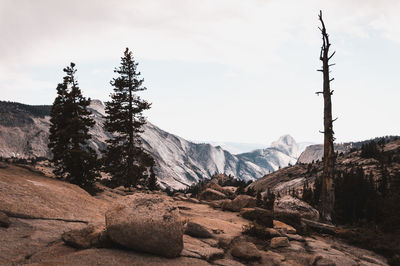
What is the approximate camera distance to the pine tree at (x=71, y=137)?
23812 millimetres

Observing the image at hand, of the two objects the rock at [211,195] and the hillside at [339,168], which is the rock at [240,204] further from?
the hillside at [339,168]

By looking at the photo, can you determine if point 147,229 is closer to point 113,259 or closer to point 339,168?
point 113,259

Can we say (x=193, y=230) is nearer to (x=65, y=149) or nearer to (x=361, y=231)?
(x=361, y=231)

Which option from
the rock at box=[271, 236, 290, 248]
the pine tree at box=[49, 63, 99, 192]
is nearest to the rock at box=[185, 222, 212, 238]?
the rock at box=[271, 236, 290, 248]

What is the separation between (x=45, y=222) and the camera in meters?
8.70

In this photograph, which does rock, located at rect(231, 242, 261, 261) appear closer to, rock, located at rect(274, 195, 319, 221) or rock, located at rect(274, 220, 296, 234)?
rock, located at rect(274, 220, 296, 234)

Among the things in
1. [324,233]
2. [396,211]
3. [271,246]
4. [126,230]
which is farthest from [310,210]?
[126,230]

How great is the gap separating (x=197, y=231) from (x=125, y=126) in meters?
21.3

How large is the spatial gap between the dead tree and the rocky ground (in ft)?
12.4

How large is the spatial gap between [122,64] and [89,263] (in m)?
27.5

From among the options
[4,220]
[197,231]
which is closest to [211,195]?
[197,231]

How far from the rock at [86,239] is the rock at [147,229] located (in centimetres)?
29

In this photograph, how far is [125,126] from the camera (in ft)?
94.3

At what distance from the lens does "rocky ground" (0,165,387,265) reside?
6648 mm
